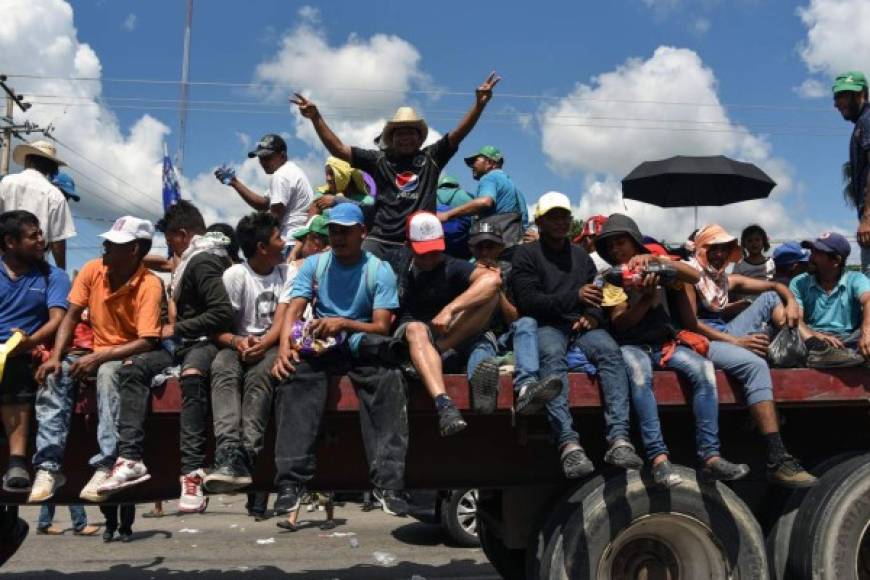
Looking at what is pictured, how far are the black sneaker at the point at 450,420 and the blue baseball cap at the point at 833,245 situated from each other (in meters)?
2.51

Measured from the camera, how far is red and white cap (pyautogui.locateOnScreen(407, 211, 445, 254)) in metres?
4.30

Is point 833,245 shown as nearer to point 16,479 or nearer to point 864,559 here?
point 864,559

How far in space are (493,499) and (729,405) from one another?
157cm

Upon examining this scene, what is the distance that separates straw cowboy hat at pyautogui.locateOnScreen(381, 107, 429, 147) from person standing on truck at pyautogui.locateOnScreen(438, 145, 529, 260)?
64 centimetres

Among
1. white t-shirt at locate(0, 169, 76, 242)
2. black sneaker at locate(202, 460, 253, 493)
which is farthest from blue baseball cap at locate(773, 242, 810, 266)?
white t-shirt at locate(0, 169, 76, 242)

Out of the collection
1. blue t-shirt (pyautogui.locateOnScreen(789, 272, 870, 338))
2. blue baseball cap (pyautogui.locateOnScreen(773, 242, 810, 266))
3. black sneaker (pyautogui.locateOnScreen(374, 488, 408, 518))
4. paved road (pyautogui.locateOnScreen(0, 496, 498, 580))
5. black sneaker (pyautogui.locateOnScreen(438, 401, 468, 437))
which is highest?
blue baseball cap (pyautogui.locateOnScreen(773, 242, 810, 266))

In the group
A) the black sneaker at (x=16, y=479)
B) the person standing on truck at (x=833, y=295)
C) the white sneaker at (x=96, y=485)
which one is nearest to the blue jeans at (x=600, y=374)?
the person standing on truck at (x=833, y=295)

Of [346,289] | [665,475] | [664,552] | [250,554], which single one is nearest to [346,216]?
[346,289]

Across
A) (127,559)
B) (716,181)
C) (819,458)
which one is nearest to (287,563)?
(127,559)

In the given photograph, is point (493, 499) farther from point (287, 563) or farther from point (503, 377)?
point (287, 563)

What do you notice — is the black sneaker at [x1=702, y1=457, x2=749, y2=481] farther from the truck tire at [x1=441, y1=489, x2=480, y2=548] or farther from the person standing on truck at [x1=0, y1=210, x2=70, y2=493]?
the truck tire at [x1=441, y1=489, x2=480, y2=548]

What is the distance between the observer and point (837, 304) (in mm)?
4676

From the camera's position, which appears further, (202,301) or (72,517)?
(72,517)

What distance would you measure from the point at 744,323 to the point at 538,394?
1.72 m
